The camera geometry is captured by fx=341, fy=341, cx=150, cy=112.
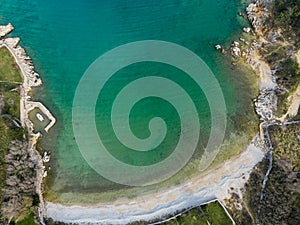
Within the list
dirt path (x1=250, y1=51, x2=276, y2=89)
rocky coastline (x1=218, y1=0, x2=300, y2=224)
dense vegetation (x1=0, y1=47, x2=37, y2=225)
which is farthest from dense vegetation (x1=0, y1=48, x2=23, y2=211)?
dirt path (x1=250, y1=51, x2=276, y2=89)

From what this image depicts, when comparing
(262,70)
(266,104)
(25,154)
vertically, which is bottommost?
(25,154)

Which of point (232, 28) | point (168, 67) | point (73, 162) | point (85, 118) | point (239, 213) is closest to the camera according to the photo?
point (239, 213)

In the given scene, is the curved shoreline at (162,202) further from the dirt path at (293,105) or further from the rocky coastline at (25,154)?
the dirt path at (293,105)

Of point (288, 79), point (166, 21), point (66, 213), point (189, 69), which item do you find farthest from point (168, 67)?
point (66, 213)

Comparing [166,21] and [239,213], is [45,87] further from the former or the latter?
[239,213]

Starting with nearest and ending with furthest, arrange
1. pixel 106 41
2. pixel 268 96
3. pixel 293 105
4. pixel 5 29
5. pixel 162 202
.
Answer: pixel 162 202 < pixel 293 105 < pixel 268 96 < pixel 5 29 < pixel 106 41

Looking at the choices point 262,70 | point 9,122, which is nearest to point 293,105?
point 262,70

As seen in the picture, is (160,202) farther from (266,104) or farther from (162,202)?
(266,104)
